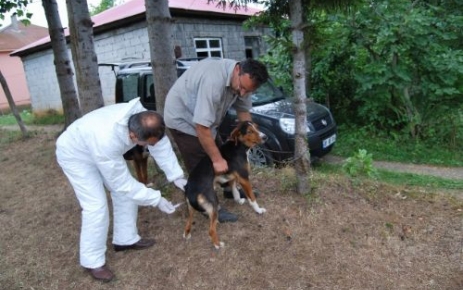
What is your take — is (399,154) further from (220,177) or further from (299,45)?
(220,177)

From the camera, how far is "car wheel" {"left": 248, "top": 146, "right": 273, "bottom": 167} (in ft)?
20.9

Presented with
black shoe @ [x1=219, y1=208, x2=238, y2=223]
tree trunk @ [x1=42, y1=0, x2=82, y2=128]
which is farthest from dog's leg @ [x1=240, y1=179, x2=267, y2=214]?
tree trunk @ [x1=42, y1=0, x2=82, y2=128]

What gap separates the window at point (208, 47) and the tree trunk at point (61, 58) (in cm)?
517

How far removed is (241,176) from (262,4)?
6.21ft

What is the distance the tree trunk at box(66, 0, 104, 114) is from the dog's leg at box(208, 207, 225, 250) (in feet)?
11.8

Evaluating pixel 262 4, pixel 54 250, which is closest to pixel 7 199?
pixel 54 250

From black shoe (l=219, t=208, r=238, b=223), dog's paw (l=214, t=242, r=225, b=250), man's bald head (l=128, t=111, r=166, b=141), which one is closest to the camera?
man's bald head (l=128, t=111, r=166, b=141)

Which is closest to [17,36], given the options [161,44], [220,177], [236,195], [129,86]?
[129,86]

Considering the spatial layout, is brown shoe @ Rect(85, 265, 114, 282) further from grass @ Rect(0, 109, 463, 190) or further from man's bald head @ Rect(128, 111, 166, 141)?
grass @ Rect(0, 109, 463, 190)

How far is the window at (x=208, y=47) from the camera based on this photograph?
512 inches

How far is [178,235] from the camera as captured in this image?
4020 millimetres

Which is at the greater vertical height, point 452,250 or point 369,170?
point 369,170

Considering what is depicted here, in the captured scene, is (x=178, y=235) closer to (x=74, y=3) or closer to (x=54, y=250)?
(x=54, y=250)

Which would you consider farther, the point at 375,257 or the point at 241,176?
the point at 241,176
